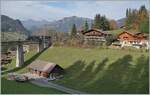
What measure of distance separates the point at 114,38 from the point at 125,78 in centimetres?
2711

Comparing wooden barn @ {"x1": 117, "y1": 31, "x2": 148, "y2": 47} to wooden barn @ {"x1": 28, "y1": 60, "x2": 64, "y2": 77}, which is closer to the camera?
wooden barn @ {"x1": 28, "y1": 60, "x2": 64, "y2": 77}

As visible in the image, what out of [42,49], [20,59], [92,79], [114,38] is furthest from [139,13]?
[92,79]

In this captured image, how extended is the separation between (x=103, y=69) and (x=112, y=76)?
3641 mm

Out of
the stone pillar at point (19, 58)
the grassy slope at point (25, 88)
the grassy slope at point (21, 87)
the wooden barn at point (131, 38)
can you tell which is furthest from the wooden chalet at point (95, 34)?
the grassy slope at point (25, 88)

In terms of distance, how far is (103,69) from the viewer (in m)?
55.5

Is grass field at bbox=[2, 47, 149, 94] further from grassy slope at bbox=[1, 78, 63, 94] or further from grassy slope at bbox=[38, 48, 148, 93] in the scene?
grassy slope at bbox=[1, 78, 63, 94]

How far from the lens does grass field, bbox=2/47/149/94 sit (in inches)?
1889

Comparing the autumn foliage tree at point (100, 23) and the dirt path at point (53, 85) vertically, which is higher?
the autumn foliage tree at point (100, 23)

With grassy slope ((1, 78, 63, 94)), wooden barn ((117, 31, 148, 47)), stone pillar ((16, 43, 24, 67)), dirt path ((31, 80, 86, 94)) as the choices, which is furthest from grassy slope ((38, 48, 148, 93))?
wooden barn ((117, 31, 148, 47))

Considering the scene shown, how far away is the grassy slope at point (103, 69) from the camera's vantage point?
157 feet

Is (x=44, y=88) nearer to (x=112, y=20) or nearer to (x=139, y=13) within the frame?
(x=139, y=13)

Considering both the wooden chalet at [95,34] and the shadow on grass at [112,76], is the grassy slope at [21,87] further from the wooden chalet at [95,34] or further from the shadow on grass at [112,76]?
the wooden chalet at [95,34]

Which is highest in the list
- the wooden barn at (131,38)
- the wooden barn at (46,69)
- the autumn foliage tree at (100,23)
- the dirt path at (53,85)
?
the autumn foliage tree at (100,23)

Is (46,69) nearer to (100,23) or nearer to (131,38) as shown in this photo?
(131,38)
